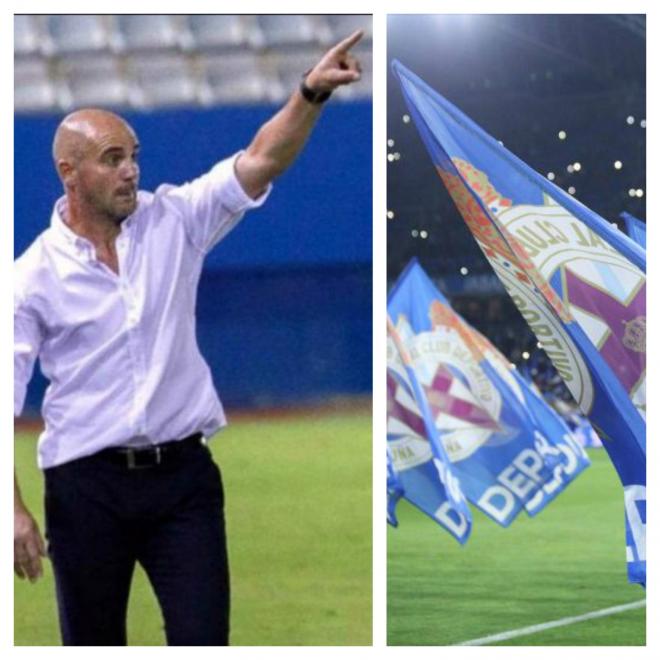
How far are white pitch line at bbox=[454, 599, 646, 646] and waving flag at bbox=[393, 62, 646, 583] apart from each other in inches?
24.9

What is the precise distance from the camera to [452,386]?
568 cm

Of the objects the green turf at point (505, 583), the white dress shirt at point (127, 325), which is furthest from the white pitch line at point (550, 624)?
the white dress shirt at point (127, 325)

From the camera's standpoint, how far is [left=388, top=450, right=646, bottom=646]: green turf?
16.2 ft

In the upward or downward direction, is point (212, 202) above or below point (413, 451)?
above

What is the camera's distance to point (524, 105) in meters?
4.90

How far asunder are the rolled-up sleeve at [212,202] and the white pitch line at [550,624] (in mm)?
1322

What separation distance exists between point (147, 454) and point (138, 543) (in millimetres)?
212

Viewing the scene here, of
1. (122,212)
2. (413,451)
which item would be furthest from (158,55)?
(413,451)

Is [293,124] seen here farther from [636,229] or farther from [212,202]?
[636,229]

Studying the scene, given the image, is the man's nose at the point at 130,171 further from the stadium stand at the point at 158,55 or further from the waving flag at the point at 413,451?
the waving flag at the point at 413,451
